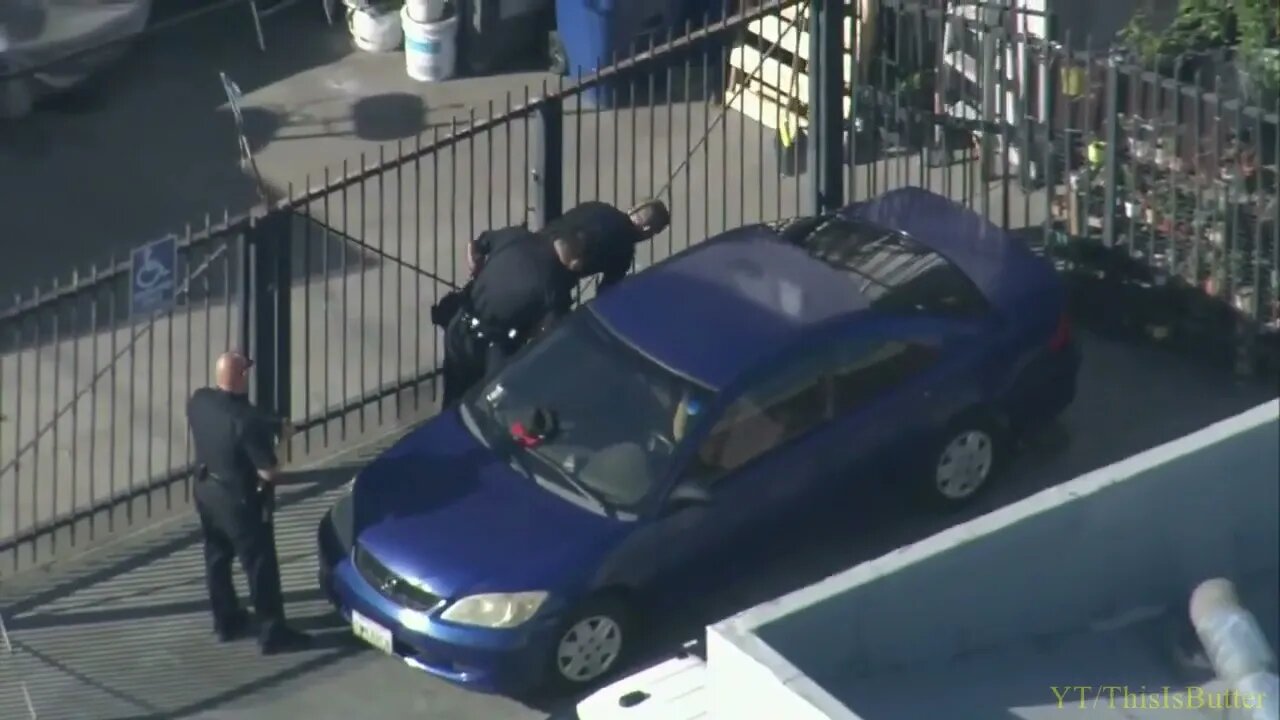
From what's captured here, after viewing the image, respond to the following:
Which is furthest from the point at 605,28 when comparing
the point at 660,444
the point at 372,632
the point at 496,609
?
the point at 496,609

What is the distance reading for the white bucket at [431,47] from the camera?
1636 centimetres

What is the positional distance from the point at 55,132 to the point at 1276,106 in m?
7.55

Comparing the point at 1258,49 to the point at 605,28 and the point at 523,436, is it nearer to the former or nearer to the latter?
the point at 523,436

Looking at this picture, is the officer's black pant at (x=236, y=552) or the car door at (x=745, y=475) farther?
the officer's black pant at (x=236, y=552)

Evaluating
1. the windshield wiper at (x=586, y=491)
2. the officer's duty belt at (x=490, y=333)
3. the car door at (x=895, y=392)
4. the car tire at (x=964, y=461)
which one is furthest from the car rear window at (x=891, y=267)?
the windshield wiper at (x=586, y=491)

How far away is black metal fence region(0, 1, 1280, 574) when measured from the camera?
40.1ft

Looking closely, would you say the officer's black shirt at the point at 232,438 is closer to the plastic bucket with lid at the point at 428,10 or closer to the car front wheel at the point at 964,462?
the car front wheel at the point at 964,462

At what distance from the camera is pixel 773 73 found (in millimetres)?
15492

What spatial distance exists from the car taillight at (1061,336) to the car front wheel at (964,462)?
470 millimetres

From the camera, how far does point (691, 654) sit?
384 inches

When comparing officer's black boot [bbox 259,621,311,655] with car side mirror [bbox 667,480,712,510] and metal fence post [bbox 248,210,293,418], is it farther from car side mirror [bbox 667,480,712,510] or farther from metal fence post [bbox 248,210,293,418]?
car side mirror [bbox 667,480,712,510]

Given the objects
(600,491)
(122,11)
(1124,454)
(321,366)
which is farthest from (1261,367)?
(122,11)

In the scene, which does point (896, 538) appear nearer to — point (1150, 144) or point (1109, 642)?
point (1150, 144)

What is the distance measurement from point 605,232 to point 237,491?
235 cm
